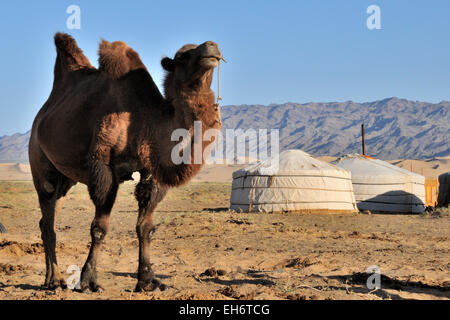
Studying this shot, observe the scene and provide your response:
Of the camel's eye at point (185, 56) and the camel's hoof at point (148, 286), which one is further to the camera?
the camel's hoof at point (148, 286)

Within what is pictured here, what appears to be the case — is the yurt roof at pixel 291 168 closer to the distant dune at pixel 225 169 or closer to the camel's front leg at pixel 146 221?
the camel's front leg at pixel 146 221

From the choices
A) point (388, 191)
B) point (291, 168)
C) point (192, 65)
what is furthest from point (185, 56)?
point (388, 191)

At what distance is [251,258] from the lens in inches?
293

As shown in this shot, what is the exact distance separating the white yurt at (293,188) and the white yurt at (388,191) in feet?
6.29

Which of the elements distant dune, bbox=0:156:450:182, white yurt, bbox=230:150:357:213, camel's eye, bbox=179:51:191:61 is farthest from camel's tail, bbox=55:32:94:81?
distant dune, bbox=0:156:450:182

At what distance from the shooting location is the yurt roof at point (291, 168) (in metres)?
15.5

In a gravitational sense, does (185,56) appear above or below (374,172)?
above

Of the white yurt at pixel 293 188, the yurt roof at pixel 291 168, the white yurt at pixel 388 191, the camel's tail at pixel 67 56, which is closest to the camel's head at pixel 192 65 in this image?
the camel's tail at pixel 67 56

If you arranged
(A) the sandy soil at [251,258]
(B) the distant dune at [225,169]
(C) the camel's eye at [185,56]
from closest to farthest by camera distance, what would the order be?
(C) the camel's eye at [185,56] < (A) the sandy soil at [251,258] < (B) the distant dune at [225,169]

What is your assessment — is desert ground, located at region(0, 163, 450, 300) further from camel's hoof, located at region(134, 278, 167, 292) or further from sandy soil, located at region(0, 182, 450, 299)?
camel's hoof, located at region(134, 278, 167, 292)

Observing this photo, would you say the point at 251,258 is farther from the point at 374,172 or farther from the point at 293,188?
the point at 374,172

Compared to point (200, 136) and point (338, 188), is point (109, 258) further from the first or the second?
point (338, 188)

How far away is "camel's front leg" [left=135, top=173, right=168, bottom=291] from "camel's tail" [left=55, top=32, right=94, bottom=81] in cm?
155

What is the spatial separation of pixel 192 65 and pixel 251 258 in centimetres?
406
